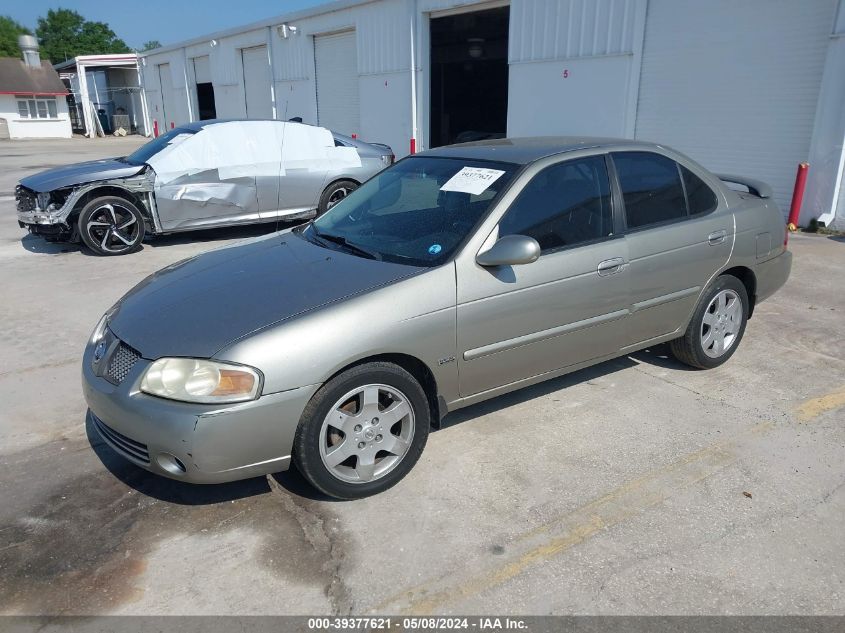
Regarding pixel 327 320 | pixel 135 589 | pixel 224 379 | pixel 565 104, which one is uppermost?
pixel 565 104

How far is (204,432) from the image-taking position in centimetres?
277

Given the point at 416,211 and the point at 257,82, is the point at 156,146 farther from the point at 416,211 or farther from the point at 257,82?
the point at 257,82

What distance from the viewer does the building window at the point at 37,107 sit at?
4119 centimetres

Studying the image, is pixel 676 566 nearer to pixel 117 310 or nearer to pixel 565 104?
pixel 117 310

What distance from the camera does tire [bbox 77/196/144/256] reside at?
322 inches

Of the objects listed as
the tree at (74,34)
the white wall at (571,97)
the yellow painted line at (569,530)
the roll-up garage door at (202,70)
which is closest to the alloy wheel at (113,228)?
the yellow painted line at (569,530)

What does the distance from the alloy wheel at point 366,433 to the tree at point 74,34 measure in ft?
338

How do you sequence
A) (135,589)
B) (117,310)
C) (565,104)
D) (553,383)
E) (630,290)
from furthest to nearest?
(565,104) → (553,383) → (630,290) → (117,310) → (135,589)

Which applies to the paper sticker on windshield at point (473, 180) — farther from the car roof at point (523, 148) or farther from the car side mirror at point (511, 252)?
the car side mirror at point (511, 252)

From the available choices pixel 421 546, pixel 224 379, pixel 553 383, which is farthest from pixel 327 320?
pixel 553 383

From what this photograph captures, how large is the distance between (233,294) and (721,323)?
346 cm

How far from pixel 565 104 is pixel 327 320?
12.1 meters

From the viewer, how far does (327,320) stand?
2967mm

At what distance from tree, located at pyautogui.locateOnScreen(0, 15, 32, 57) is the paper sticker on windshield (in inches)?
3285
